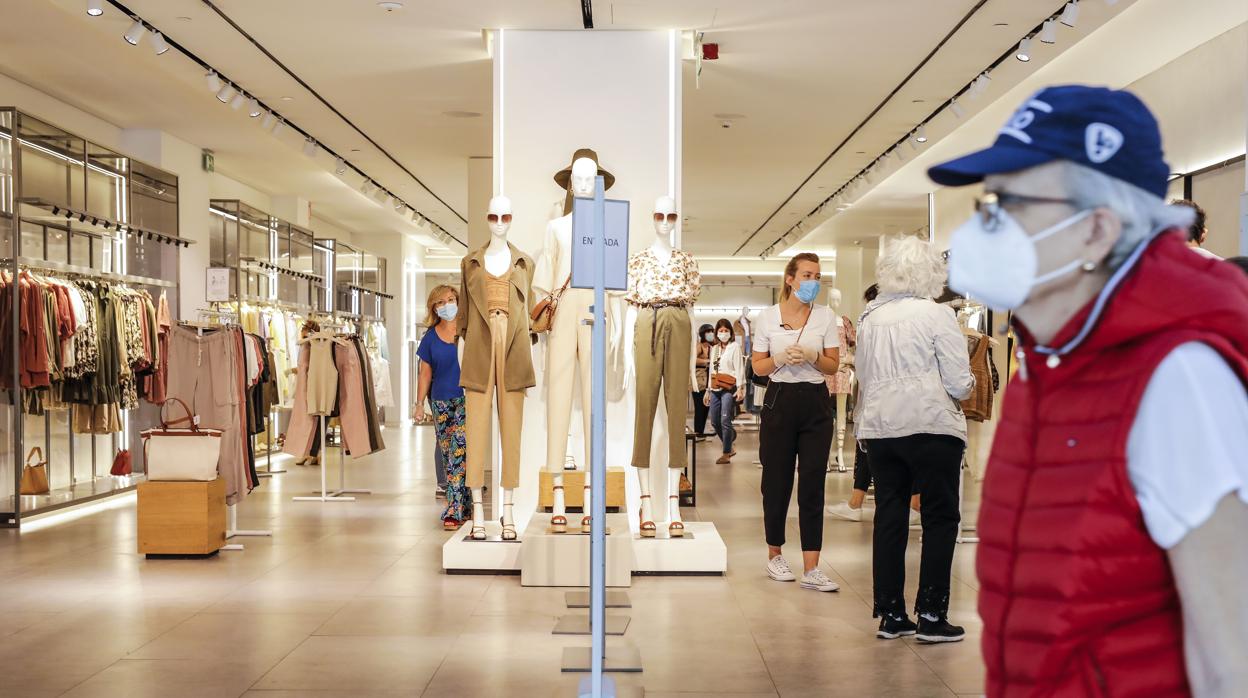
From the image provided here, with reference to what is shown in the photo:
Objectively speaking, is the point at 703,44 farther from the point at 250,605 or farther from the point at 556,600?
the point at 250,605

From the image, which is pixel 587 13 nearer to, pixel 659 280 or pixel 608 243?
pixel 659 280

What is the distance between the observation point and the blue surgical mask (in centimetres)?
552

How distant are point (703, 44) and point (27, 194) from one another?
5.12 metres

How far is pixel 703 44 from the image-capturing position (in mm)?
7699

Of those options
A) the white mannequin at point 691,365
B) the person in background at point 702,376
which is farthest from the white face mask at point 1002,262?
the person in background at point 702,376

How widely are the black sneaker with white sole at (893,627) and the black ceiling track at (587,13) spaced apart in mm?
3779

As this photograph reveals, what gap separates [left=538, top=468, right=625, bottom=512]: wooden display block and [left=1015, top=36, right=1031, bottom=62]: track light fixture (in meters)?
3.80

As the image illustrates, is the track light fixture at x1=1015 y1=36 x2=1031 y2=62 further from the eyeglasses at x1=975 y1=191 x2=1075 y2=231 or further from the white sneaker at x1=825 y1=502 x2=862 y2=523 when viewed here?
the eyeglasses at x1=975 y1=191 x2=1075 y2=231

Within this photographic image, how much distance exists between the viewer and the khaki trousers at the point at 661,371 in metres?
6.15

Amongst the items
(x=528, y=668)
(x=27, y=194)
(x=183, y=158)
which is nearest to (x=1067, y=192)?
(x=528, y=668)

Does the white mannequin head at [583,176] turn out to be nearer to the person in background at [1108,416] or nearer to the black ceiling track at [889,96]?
the black ceiling track at [889,96]

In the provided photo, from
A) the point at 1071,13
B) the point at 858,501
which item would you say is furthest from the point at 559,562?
the point at 1071,13

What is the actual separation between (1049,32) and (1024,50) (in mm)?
585

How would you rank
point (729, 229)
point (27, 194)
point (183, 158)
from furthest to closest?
point (729, 229) → point (183, 158) → point (27, 194)
